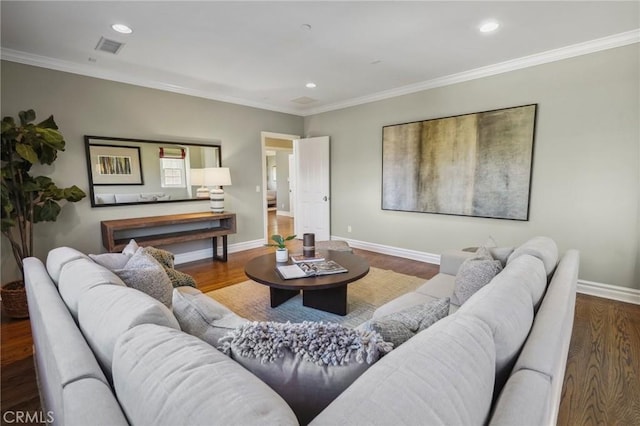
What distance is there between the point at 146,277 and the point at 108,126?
3.09 metres

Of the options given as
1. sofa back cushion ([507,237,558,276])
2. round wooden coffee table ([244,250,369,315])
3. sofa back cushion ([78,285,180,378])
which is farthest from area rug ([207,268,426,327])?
sofa back cushion ([78,285,180,378])

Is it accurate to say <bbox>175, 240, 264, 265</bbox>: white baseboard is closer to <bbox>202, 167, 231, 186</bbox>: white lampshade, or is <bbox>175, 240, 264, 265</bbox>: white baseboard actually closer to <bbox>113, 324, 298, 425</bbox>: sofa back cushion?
<bbox>202, 167, 231, 186</bbox>: white lampshade

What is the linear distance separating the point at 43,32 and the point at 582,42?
5.17 m

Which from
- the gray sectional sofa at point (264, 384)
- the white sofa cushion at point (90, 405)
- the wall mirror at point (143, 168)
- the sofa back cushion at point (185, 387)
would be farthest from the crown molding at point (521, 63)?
the white sofa cushion at point (90, 405)

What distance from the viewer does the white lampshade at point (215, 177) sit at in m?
4.64

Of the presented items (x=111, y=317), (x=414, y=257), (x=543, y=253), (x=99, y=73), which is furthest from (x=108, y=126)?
(x=543, y=253)

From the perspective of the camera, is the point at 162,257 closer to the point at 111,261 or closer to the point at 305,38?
the point at 111,261

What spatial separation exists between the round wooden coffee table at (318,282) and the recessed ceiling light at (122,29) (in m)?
2.38

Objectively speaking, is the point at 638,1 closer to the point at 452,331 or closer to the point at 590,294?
the point at 590,294

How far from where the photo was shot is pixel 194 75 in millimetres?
3965

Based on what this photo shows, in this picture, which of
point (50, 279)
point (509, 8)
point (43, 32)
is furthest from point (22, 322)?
point (509, 8)

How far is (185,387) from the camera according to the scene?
636 mm

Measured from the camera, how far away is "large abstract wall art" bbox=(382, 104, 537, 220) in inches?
143

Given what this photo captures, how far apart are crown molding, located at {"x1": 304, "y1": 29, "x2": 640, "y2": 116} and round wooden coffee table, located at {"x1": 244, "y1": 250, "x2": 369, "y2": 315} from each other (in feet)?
9.14
